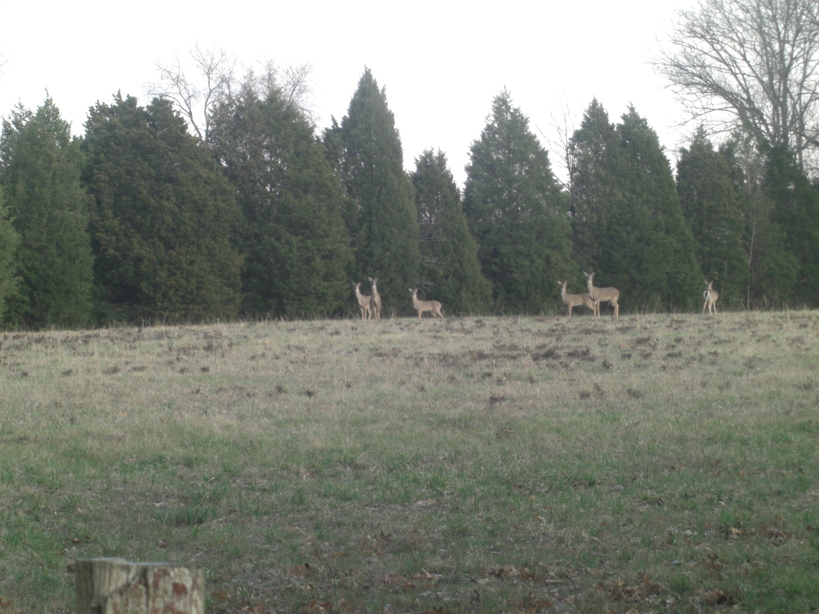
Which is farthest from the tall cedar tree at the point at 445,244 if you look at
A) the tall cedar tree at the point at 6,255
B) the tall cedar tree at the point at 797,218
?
the tall cedar tree at the point at 6,255

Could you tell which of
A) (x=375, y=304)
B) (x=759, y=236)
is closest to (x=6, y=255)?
(x=375, y=304)

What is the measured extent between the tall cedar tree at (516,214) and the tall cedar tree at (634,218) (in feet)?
5.29

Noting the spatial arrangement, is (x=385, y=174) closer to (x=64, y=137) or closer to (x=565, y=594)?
(x=64, y=137)

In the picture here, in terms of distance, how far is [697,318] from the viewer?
20750mm

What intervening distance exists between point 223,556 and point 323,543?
65 centimetres

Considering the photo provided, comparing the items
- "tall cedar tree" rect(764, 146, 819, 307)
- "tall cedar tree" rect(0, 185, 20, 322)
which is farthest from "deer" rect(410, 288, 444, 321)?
"tall cedar tree" rect(764, 146, 819, 307)

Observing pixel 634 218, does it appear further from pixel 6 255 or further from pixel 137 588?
pixel 137 588

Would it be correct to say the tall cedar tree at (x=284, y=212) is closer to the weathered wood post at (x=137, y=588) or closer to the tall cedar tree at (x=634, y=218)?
the tall cedar tree at (x=634, y=218)

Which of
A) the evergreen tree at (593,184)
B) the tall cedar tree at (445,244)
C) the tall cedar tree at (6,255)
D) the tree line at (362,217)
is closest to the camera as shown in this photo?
the tall cedar tree at (6,255)

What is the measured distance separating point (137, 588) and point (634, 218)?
101ft

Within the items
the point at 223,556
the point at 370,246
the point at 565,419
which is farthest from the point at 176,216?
the point at 223,556

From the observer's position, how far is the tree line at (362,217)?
85.4 ft

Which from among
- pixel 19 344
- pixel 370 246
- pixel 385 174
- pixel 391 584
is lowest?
pixel 391 584

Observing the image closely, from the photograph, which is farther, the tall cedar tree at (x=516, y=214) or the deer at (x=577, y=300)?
the tall cedar tree at (x=516, y=214)
